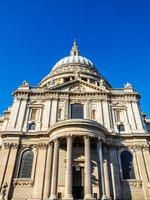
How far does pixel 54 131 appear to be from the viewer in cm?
2909

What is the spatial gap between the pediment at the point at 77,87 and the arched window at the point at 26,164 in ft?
36.0

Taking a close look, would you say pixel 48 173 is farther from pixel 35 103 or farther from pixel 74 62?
pixel 74 62

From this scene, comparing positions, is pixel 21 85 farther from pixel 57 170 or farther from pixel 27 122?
pixel 57 170

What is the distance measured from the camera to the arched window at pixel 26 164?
28.0 metres

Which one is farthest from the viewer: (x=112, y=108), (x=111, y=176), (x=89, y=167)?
(x=112, y=108)

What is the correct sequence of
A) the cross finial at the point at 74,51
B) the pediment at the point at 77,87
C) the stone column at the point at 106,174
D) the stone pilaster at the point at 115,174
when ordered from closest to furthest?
the stone column at the point at 106,174 < the stone pilaster at the point at 115,174 < the pediment at the point at 77,87 < the cross finial at the point at 74,51

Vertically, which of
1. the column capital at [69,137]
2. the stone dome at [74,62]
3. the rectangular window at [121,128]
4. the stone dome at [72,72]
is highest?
the stone dome at [74,62]

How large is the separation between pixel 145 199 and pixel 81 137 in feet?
30.9

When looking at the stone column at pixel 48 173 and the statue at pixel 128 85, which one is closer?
the stone column at pixel 48 173

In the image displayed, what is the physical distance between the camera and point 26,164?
2886cm

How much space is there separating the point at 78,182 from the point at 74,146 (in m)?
4.26

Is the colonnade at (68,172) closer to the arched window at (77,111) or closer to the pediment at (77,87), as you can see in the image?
the arched window at (77,111)

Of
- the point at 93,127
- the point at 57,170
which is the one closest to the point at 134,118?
the point at 93,127

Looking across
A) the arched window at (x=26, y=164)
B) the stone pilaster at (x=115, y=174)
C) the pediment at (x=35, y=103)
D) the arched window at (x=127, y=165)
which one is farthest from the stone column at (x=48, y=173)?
the arched window at (x=127, y=165)
